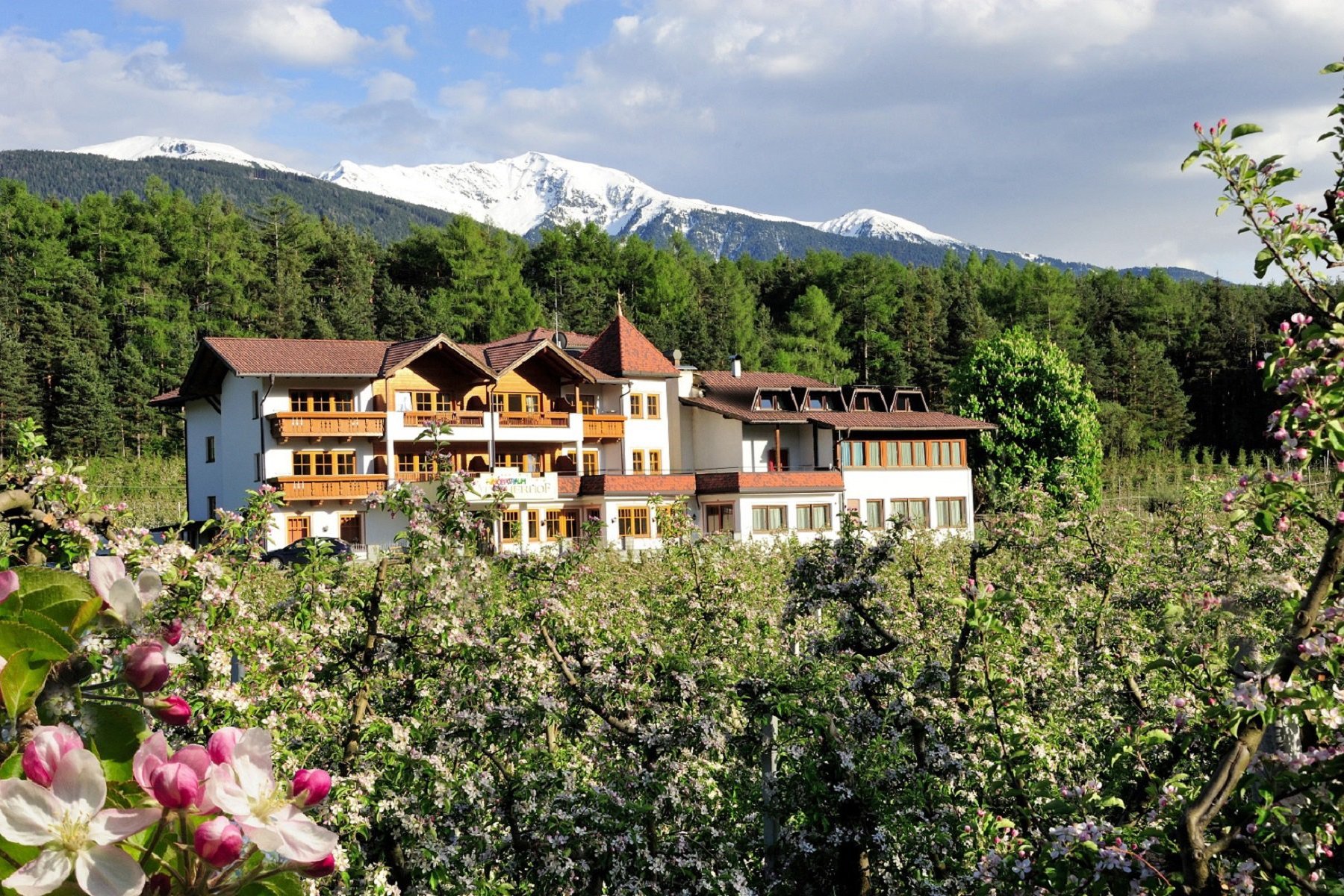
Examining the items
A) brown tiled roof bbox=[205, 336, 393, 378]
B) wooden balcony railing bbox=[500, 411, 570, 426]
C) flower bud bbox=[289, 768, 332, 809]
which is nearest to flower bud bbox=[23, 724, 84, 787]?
flower bud bbox=[289, 768, 332, 809]

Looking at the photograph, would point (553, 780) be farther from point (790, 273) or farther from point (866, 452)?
point (790, 273)

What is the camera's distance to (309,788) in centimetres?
143

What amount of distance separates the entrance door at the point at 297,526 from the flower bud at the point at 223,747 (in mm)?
42524

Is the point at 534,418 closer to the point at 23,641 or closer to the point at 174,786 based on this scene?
the point at 23,641

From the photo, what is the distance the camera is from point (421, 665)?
739 centimetres

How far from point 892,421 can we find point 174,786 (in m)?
53.0

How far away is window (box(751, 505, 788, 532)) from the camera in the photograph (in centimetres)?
4797

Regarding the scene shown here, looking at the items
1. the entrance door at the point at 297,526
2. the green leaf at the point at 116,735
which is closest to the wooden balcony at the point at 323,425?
the entrance door at the point at 297,526

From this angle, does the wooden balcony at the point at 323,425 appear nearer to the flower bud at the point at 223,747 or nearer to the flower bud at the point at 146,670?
the flower bud at the point at 146,670

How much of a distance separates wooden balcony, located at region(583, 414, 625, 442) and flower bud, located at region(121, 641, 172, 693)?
155 ft

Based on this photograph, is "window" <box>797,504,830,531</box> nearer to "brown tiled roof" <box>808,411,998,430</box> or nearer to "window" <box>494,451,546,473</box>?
"brown tiled roof" <box>808,411,998,430</box>

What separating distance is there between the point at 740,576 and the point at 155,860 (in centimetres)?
863

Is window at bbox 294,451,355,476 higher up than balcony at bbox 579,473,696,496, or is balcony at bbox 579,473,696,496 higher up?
window at bbox 294,451,355,476

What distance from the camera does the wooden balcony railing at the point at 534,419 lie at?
4606 centimetres
